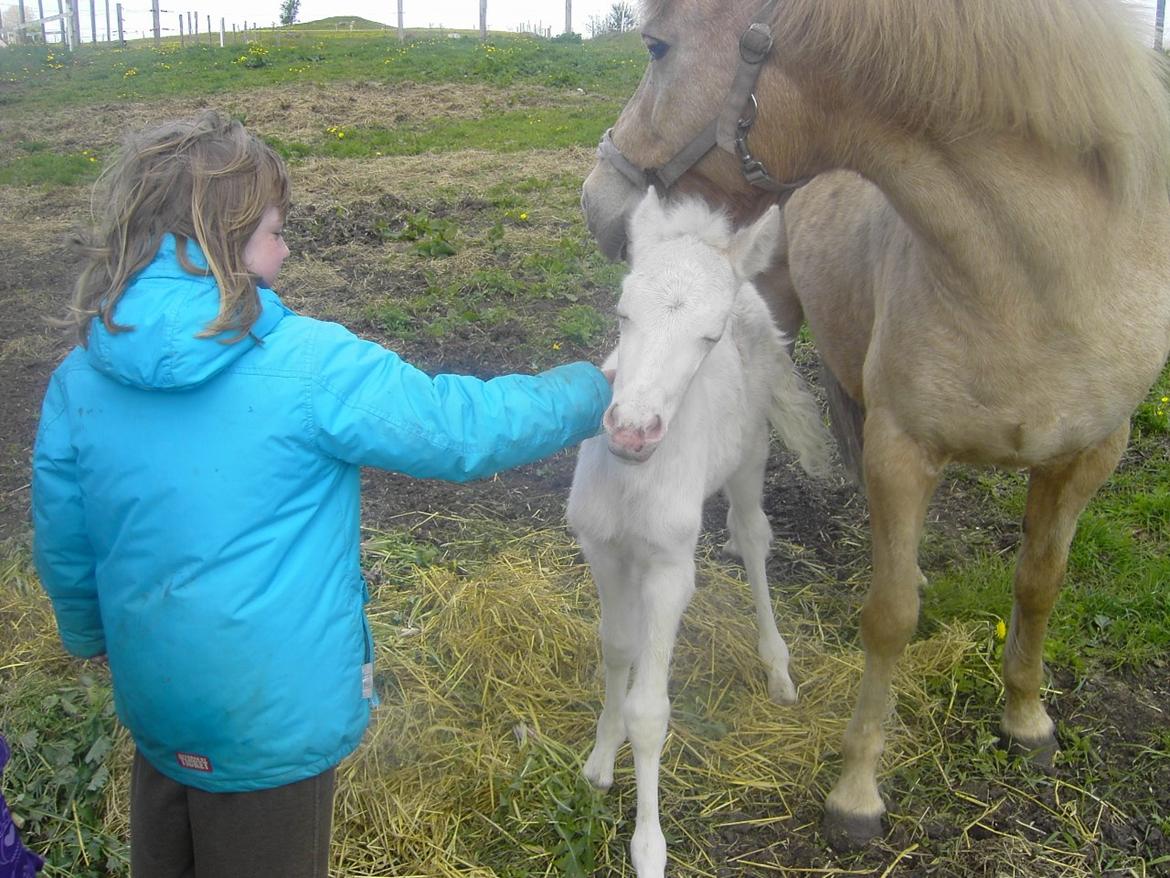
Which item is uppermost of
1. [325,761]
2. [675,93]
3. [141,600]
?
[675,93]

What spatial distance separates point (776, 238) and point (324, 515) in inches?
47.1

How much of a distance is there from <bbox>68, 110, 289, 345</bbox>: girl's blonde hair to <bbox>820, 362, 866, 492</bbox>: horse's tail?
2653 mm

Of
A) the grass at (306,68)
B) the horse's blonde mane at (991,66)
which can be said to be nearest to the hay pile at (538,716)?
the horse's blonde mane at (991,66)

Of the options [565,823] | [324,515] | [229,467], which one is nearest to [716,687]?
[565,823]

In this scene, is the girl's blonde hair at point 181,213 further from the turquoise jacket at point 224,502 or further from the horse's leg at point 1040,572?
the horse's leg at point 1040,572

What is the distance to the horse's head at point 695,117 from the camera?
2375 millimetres

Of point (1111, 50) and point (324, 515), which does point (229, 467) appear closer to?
point (324, 515)

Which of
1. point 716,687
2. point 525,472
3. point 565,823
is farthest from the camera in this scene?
point 525,472

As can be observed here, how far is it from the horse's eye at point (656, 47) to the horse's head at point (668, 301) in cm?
38

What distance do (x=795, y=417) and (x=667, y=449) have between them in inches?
38.0

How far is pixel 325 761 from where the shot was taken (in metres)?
1.99

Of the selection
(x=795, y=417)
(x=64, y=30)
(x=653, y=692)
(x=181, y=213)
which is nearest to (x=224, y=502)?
(x=181, y=213)

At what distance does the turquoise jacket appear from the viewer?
1819mm

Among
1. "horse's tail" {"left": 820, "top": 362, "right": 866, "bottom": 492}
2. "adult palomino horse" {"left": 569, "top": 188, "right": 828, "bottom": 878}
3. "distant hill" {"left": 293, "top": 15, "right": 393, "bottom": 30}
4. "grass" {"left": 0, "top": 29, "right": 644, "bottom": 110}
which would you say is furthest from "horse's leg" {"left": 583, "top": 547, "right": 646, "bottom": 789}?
A: "distant hill" {"left": 293, "top": 15, "right": 393, "bottom": 30}
